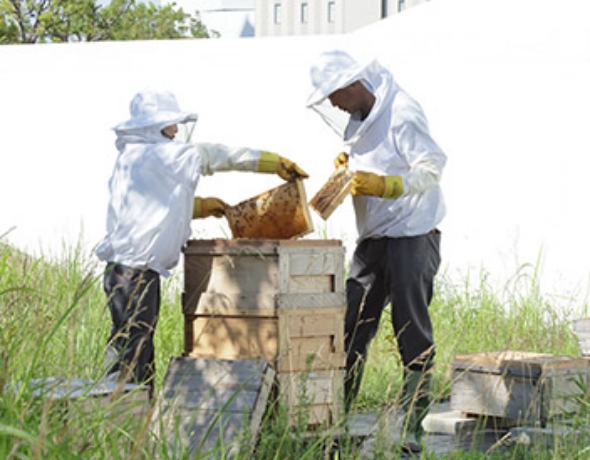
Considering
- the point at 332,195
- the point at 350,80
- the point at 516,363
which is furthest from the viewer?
the point at 516,363

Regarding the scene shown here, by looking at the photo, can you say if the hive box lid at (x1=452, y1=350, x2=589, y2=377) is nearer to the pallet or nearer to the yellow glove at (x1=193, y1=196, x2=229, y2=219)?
the pallet

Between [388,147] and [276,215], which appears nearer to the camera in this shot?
[276,215]

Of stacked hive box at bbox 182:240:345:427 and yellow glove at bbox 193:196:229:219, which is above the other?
yellow glove at bbox 193:196:229:219

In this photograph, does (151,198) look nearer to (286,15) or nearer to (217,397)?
(217,397)

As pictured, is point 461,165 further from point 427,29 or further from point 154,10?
point 154,10

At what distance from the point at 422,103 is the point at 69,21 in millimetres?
20284

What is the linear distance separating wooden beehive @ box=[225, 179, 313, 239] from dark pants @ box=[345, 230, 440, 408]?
1.40 feet

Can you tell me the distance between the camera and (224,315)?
467 centimetres

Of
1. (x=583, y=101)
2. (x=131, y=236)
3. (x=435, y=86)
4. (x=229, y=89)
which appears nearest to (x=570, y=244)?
(x=583, y=101)

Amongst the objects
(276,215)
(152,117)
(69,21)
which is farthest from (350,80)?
(69,21)

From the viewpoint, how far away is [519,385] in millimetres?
5254

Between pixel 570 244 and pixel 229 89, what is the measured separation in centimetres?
319

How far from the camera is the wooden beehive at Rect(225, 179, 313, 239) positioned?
191 inches

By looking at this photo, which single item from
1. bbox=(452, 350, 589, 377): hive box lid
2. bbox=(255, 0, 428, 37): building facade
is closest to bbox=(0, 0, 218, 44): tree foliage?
bbox=(255, 0, 428, 37): building facade
